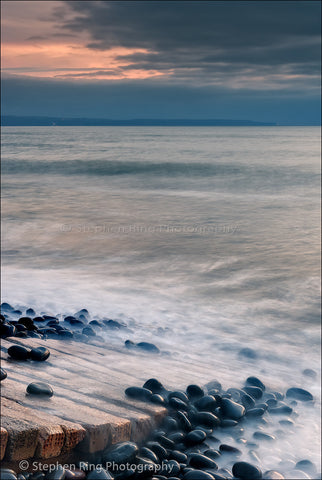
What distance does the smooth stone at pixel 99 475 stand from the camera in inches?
97.4

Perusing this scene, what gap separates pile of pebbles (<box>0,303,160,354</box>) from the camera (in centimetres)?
446

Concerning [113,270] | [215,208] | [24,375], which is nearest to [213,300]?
[113,270]

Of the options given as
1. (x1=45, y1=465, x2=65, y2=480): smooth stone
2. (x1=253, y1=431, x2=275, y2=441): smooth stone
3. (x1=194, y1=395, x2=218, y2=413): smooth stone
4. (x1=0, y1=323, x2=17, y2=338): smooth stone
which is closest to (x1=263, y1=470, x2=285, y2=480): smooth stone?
(x1=253, y1=431, x2=275, y2=441): smooth stone

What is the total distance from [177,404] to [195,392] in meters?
0.29

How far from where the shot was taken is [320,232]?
11.6 m

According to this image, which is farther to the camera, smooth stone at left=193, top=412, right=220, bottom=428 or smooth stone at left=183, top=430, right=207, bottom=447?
smooth stone at left=193, top=412, right=220, bottom=428

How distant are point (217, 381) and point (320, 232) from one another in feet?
28.0

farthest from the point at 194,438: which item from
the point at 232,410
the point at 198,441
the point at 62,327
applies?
the point at 62,327

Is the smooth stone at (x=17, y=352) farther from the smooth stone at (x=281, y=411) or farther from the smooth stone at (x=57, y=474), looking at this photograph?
the smooth stone at (x=281, y=411)

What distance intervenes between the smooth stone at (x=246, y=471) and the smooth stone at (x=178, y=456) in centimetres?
30

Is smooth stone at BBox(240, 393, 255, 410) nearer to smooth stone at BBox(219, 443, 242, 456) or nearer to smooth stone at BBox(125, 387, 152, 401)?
smooth stone at BBox(219, 443, 242, 456)

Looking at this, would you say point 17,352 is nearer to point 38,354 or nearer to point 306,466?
point 38,354

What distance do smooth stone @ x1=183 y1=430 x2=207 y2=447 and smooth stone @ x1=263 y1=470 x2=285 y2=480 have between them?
1.40 ft

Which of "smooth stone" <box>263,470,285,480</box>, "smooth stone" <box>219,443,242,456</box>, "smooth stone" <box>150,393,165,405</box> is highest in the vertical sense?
"smooth stone" <box>150,393,165,405</box>
